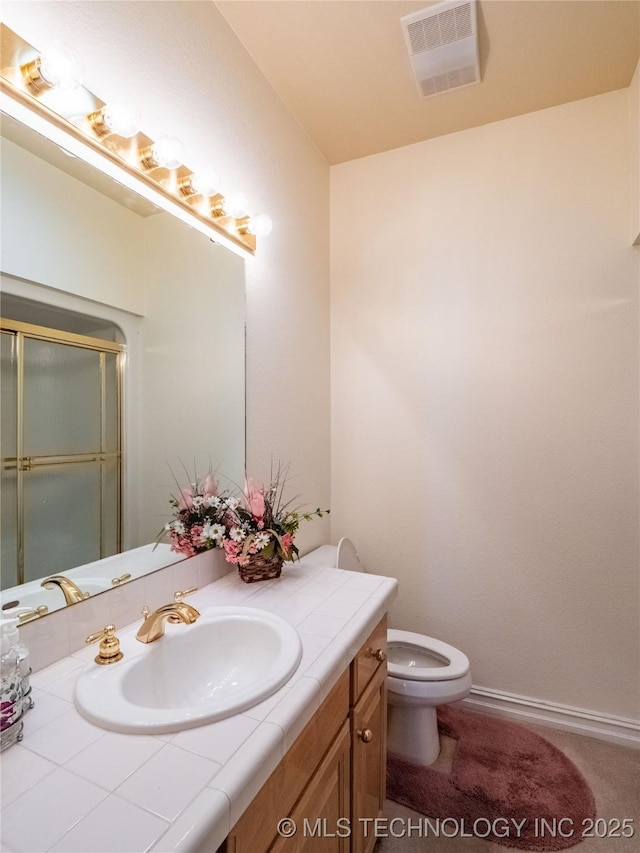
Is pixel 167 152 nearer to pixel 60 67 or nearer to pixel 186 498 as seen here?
pixel 60 67

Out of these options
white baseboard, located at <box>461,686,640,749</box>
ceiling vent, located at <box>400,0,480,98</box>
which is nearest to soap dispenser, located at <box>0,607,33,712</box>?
white baseboard, located at <box>461,686,640,749</box>

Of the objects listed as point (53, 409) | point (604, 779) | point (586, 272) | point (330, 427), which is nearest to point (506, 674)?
point (604, 779)

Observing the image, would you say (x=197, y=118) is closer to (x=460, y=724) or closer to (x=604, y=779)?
(x=460, y=724)

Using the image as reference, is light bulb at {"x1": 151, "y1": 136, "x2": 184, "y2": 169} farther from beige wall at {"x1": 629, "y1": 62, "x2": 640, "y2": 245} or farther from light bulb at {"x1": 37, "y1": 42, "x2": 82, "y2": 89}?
beige wall at {"x1": 629, "y1": 62, "x2": 640, "y2": 245}

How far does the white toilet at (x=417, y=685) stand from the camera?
1530 millimetres

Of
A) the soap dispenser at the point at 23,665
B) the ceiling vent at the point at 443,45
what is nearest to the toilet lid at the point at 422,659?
the soap dispenser at the point at 23,665

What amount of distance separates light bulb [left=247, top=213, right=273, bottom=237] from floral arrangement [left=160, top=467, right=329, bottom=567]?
882 millimetres

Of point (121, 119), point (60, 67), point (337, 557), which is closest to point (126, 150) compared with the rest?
point (121, 119)

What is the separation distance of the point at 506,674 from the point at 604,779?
443mm

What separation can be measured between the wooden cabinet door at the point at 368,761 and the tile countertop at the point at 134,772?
335mm

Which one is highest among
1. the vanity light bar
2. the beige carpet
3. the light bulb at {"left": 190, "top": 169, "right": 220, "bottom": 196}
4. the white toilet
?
the light bulb at {"left": 190, "top": 169, "right": 220, "bottom": 196}

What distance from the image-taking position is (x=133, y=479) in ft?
3.71

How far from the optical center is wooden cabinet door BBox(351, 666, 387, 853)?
41.9 inches

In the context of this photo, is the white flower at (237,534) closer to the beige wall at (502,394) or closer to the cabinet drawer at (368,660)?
the cabinet drawer at (368,660)
